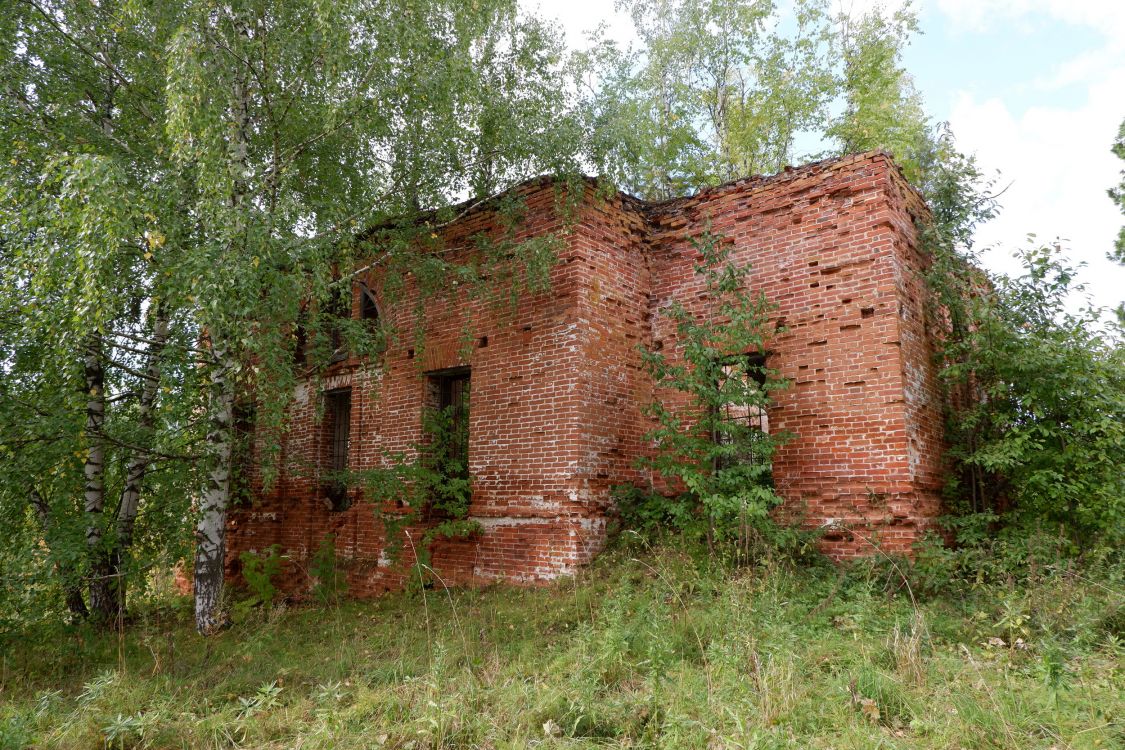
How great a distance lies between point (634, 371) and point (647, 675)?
478 centimetres

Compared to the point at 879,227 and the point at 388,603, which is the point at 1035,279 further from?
the point at 388,603

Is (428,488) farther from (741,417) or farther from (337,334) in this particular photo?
(741,417)

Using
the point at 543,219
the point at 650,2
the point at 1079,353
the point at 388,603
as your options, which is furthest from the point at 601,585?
the point at 650,2

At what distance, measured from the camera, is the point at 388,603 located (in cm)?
808

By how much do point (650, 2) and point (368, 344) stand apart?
16.9 meters

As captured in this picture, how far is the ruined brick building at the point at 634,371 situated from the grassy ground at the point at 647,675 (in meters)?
1.03

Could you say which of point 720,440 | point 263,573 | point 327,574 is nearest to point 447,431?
Answer: point 327,574

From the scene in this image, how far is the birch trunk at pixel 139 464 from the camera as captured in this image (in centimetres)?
745

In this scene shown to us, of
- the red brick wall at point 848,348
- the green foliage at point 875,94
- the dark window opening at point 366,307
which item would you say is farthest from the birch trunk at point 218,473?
the green foliage at point 875,94

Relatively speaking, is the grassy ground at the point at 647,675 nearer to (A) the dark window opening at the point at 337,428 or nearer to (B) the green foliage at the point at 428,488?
(B) the green foliage at the point at 428,488

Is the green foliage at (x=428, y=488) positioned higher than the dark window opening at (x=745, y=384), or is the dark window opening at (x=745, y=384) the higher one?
the dark window opening at (x=745, y=384)

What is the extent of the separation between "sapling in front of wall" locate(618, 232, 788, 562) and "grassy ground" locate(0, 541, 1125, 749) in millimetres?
568

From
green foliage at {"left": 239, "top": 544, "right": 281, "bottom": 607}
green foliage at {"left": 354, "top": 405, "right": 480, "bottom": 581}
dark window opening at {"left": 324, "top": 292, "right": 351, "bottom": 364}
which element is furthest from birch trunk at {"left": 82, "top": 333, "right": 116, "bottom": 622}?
green foliage at {"left": 354, "top": 405, "right": 480, "bottom": 581}

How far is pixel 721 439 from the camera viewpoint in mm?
7816
